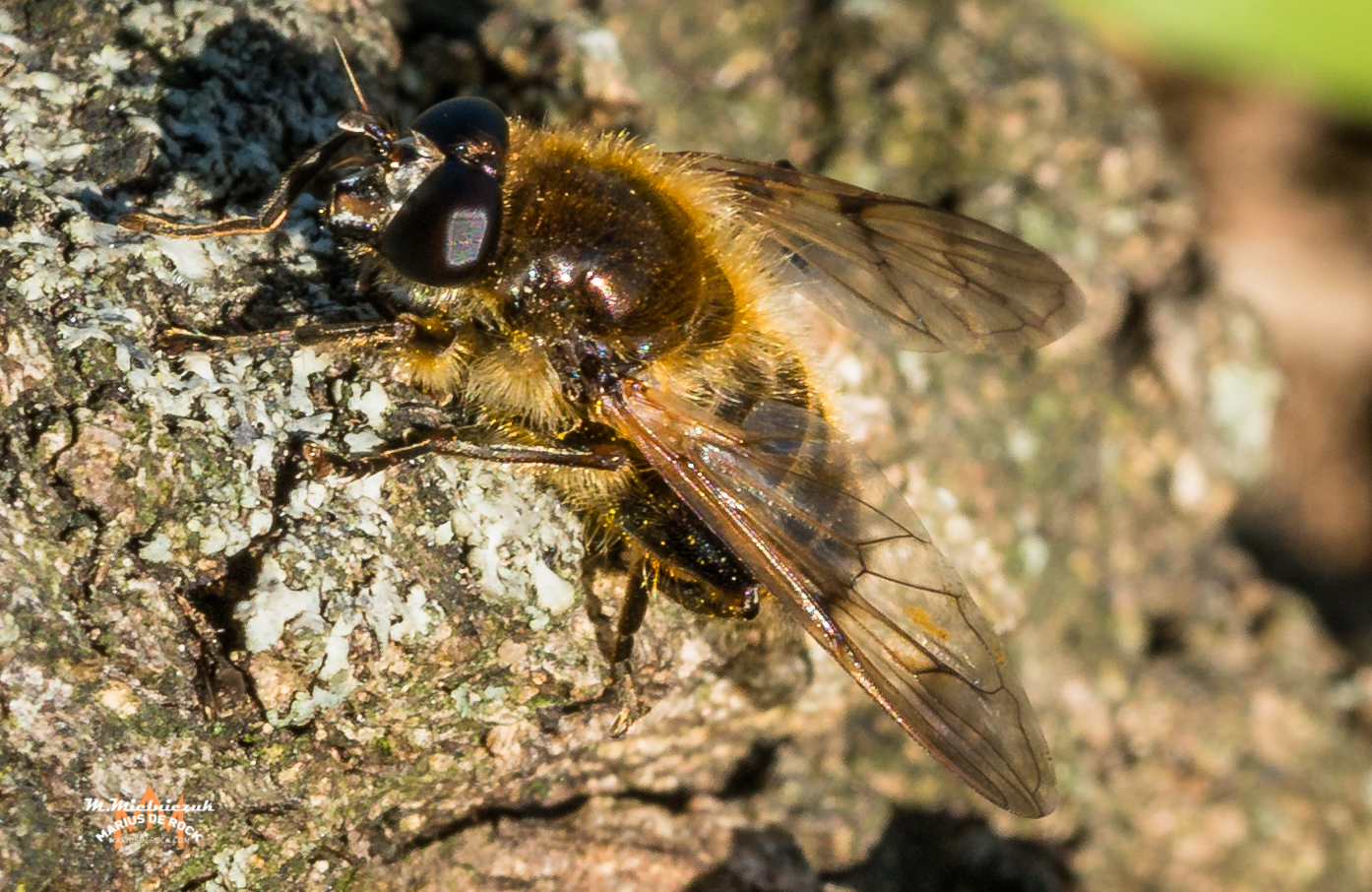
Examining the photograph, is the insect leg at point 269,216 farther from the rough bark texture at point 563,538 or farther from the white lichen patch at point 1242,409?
the white lichen patch at point 1242,409

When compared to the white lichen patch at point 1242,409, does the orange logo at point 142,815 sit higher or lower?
lower

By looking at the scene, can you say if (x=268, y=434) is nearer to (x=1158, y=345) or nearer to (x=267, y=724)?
(x=267, y=724)

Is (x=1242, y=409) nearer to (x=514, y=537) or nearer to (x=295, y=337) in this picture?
(x=514, y=537)

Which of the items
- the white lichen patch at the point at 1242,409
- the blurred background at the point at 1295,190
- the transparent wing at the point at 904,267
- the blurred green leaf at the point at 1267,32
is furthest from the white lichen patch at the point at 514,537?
the blurred green leaf at the point at 1267,32

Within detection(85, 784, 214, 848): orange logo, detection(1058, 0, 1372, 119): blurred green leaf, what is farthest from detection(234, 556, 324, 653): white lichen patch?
detection(1058, 0, 1372, 119): blurred green leaf

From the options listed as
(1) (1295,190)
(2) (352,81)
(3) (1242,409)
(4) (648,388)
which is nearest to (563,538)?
(4) (648,388)

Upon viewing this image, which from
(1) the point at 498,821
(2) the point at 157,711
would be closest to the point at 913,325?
(1) the point at 498,821
